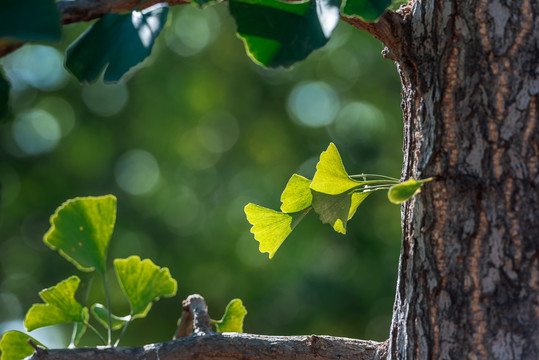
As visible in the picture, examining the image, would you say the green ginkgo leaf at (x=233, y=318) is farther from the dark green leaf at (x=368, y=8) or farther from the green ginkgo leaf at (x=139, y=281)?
the dark green leaf at (x=368, y=8)

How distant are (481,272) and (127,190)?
3250mm

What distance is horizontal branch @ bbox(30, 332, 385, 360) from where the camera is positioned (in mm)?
464

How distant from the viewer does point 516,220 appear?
0.37m

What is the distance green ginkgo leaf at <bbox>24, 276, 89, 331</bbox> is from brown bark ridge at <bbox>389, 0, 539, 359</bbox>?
0.31m

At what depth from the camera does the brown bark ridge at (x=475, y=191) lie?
0.36 m

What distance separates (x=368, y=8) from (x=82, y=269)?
1.25 ft

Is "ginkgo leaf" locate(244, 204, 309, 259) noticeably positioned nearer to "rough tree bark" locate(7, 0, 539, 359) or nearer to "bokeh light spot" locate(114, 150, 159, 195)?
"rough tree bark" locate(7, 0, 539, 359)

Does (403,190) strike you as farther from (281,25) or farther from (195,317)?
(195,317)

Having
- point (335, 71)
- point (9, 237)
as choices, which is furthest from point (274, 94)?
point (9, 237)

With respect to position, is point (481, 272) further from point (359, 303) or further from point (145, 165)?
point (145, 165)

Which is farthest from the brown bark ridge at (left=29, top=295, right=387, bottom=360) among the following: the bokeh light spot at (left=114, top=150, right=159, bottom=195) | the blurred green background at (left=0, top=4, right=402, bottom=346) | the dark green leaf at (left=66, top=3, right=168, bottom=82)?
the bokeh light spot at (left=114, top=150, right=159, bottom=195)

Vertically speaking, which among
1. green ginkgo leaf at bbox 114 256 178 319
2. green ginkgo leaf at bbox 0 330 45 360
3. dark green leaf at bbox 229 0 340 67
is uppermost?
dark green leaf at bbox 229 0 340 67

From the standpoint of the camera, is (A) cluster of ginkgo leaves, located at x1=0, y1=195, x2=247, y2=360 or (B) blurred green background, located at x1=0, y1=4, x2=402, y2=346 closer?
(A) cluster of ginkgo leaves, located at x1=0, y1=195, x2=247, y2=360

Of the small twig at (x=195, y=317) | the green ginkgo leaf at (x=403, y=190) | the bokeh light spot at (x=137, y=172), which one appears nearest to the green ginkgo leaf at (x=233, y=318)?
the small twig at (x=195, y=317)
